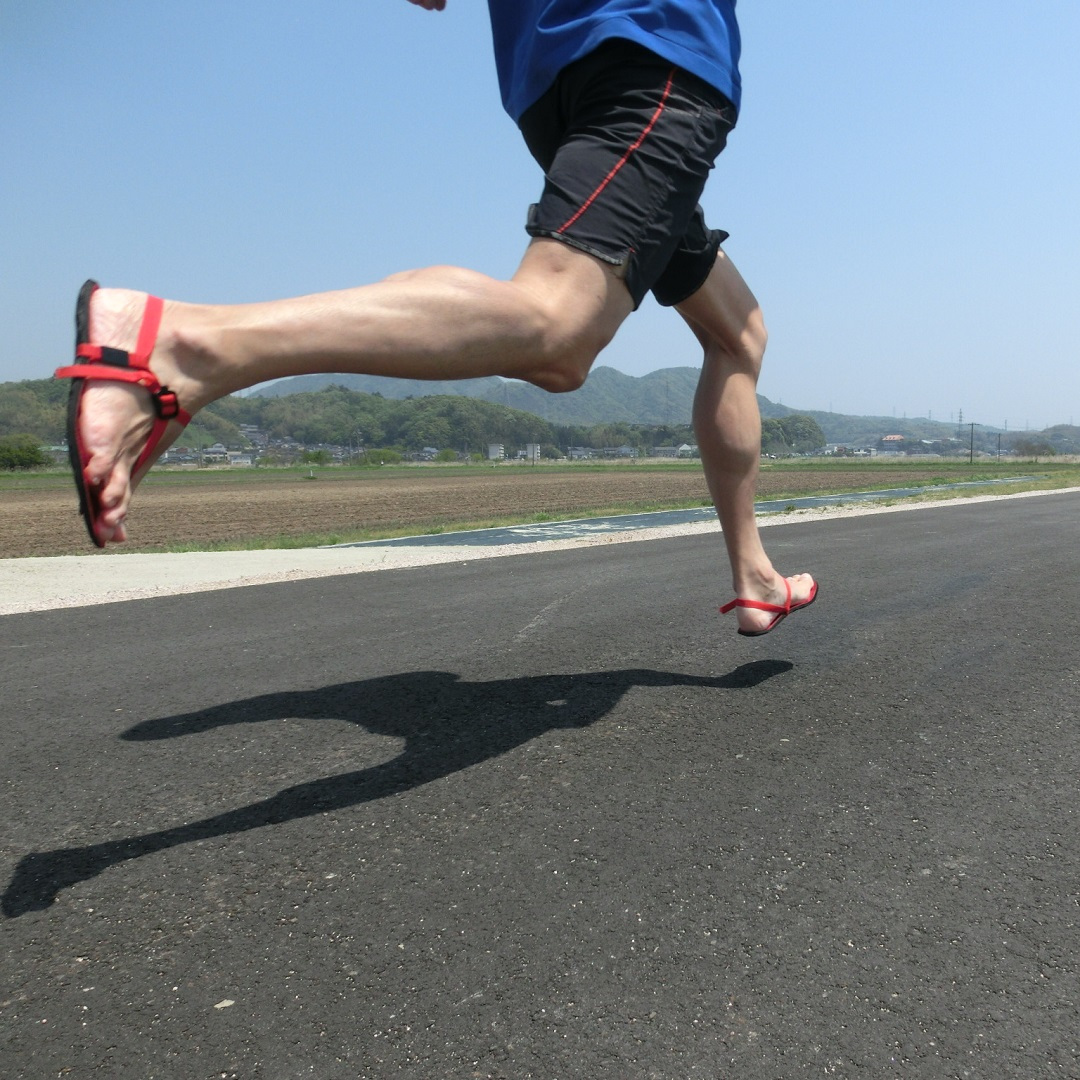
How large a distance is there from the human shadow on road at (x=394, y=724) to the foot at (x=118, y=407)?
536 mm

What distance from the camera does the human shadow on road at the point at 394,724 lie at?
158 cm

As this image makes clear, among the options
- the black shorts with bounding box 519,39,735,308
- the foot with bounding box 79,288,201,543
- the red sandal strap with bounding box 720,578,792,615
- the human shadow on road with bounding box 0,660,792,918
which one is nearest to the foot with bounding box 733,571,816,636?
the red sandal strap with bounding box 720,578,792,615

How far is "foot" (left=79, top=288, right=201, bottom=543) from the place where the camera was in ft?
4.52

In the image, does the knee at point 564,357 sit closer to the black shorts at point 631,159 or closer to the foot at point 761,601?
the black shorts at point 631,159

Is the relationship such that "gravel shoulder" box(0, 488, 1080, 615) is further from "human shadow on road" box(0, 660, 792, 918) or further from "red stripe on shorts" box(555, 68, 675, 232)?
"red stripe on shorts" box(555, 68, 675, 232)

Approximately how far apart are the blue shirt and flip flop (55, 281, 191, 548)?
97 centimetres

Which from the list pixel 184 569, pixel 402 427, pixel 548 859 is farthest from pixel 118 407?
pixel 402 427

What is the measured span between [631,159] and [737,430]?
1.16 metres

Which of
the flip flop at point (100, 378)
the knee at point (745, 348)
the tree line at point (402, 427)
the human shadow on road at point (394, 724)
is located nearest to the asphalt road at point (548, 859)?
the human shadow on road at point (394, 724)

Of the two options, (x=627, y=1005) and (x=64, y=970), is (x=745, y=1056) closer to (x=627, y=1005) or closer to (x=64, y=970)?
(x=627, y=1005)

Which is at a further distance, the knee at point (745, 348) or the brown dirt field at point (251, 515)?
the brown dirt field at point (251, 515)

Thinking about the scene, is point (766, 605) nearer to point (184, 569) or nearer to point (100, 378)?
point (100, 378)

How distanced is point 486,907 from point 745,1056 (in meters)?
0.45

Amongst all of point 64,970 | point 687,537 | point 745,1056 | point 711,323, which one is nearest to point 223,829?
point 64,970
